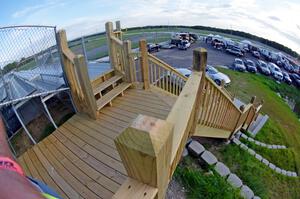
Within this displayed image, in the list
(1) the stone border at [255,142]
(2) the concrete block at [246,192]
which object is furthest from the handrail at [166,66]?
(1) the stone border at [255,142]

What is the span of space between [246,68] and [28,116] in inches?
773

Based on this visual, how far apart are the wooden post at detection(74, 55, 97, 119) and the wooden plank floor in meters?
0.18

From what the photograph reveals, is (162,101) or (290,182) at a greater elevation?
(162,101)

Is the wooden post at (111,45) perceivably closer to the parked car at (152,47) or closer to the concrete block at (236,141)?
the concrete block at (236,141)

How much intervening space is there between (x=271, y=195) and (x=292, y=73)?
25.7 meters

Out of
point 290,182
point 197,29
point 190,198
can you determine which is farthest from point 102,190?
point 197,29

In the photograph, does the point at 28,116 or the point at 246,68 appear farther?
the point at 246,68

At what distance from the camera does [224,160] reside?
478cm

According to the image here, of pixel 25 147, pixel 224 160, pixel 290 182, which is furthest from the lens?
pixel 290 182

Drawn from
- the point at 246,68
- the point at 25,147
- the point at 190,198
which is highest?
the point at 25,147

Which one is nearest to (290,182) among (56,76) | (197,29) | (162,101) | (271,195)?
(271,195)

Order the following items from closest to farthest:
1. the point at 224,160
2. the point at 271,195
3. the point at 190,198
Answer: the point at 190,198 < the point at 271,195 < the point at 224,160

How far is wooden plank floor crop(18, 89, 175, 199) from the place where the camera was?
2580 millimetres

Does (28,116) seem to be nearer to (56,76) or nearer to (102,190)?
(56,76)
